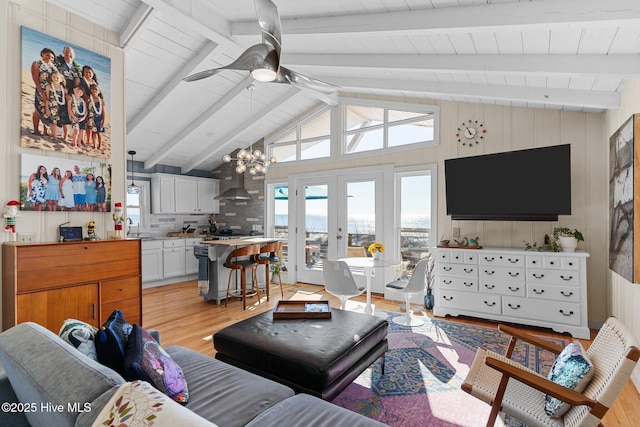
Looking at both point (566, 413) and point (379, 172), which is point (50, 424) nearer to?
point (566, 413)

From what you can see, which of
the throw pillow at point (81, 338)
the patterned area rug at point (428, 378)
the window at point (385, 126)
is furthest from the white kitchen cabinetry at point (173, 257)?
the throw pillow at point (81, 338)

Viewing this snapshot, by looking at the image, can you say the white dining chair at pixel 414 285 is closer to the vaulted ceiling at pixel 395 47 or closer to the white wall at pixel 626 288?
the white wall at pixel 626 288

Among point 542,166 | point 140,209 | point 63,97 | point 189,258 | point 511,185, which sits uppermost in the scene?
point 63,97

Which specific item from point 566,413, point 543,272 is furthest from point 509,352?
point 543,272

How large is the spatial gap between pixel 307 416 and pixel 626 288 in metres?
3.22

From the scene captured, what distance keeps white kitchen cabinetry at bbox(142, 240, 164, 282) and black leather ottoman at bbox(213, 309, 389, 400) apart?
4273mm

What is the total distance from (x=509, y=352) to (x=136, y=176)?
6760 millimetres

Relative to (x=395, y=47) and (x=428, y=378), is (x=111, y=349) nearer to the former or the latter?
(x=428, y=378)

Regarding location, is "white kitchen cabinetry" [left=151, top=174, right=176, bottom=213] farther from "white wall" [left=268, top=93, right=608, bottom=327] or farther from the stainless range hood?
"white wall" [left=268, top=93, right=608, bottom=327]

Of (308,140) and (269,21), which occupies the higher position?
(308,140)

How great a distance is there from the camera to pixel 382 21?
2654 millimetres

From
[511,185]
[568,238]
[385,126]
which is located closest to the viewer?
[568,238]

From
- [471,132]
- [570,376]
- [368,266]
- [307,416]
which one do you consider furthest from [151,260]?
[570,376]

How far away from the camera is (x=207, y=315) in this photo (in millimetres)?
4398
